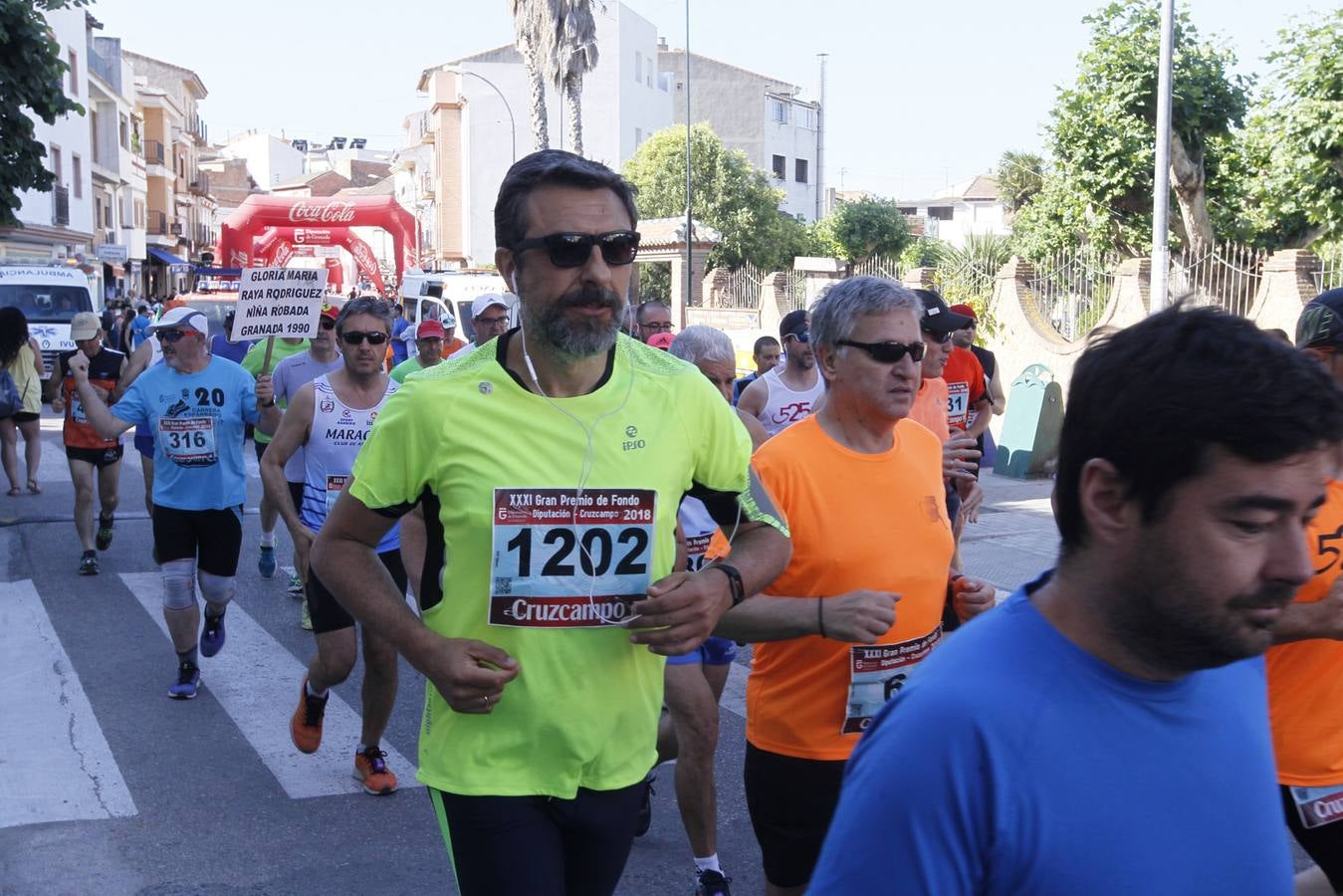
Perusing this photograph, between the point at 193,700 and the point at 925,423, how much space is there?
401 centimetres

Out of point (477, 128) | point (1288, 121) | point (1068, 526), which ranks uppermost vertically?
point (477, 128)

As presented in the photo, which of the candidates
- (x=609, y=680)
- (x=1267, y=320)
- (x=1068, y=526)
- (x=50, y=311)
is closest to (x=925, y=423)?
(x=609, y=680)

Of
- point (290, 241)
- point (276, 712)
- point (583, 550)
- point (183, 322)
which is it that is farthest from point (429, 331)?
point (290, 241)

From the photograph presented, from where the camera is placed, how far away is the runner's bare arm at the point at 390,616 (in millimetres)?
2572

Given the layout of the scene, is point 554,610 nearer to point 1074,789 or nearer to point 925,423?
point 1074,789

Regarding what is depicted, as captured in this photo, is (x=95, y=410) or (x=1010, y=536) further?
(x=1010, y=536)

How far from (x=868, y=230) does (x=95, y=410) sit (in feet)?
134

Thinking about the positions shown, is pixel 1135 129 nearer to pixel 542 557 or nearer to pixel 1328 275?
pixel 1328 275

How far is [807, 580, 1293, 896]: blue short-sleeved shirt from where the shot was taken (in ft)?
4.58

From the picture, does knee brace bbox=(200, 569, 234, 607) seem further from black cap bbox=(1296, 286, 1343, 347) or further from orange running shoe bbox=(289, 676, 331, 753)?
black cap bbox=(1296, 286, 1343, 347)

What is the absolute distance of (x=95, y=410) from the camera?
6883 millimetres

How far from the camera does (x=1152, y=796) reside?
1447 mm

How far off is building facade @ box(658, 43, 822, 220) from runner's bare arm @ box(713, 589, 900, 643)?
5990cm

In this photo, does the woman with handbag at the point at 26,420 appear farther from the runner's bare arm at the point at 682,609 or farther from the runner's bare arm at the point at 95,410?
the runner's bare arm at the point at 682,609
